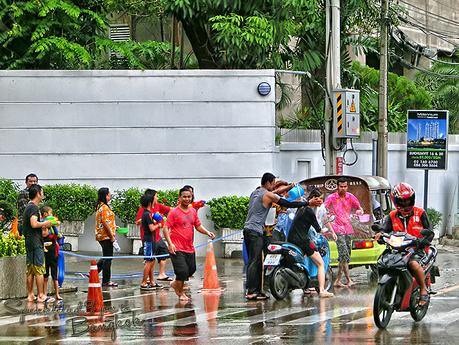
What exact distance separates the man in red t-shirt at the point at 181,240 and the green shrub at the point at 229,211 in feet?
22.5

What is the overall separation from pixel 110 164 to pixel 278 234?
690cm

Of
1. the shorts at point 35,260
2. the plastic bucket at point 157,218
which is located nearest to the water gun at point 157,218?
the plastic bucket at point 157,218

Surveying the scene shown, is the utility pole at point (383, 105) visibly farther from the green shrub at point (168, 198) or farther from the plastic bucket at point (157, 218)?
the plastic bucket at point (157, 218)

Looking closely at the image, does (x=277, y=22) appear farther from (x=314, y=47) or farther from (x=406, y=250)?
(x=406, y=250)

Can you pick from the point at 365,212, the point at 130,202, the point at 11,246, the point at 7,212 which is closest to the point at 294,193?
the point at 365,212

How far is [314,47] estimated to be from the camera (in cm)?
2838

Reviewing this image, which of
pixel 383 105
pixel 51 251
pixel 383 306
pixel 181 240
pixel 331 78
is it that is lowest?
pixel 383 306

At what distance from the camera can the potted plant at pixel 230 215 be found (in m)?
23.6

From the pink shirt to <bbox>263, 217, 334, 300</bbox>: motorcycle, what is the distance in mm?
2068

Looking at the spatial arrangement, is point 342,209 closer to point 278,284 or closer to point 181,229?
point 278,284

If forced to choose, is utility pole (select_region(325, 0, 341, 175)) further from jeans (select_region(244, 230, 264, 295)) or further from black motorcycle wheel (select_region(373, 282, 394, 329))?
black motorcycle wheel (select_region(373, 282, 394, 329))

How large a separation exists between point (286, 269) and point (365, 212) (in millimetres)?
3812

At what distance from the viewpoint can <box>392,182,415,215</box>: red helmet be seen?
1374 centimetres

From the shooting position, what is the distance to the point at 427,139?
2948 centimetres
